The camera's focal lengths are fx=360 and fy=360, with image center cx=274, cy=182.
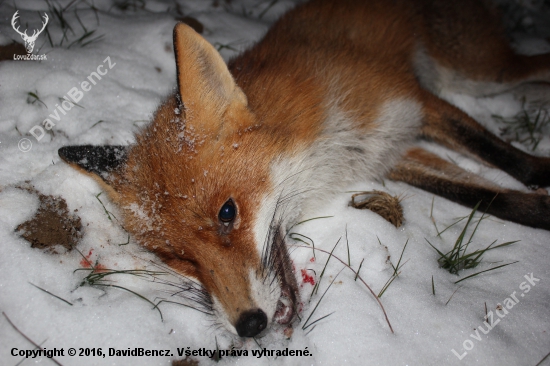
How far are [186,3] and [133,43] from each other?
45.9 inches

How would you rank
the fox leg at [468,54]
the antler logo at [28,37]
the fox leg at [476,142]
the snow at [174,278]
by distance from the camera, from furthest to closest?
the fox leg at [468,54] < the antler logo at [28,37] < the fox leg at [476,142] < the snow at [174,278]

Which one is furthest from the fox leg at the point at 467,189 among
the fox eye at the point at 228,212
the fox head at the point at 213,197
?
the fox eye at the point at 228,212

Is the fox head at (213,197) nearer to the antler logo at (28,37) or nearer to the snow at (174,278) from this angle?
the snow at (174,278)

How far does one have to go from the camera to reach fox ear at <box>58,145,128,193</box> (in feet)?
7.22

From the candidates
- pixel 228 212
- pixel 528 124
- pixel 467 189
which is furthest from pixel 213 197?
pixel 528 124

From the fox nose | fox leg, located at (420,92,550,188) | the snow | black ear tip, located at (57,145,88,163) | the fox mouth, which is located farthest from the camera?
fox leg, located at (420,92,550,188)

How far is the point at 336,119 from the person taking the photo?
2.43 meters

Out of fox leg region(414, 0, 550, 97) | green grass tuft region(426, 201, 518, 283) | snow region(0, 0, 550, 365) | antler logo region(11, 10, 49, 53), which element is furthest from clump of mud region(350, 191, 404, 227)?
antler logo region(11, 10, 49, 53)

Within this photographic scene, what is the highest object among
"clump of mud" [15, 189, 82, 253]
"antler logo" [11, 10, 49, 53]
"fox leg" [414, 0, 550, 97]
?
"fox leg" [414, 0, 550, 97]

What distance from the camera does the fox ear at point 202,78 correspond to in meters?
1.80

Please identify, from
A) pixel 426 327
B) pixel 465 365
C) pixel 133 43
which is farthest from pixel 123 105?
pixel 465 365

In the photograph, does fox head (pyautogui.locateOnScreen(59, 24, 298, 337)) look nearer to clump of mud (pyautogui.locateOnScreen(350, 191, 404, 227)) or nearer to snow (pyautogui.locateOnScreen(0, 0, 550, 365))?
snow (pyautogui.locateOnScreen(0, 0, 550, 365))

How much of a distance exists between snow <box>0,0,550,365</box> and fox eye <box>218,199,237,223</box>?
2.03 feet

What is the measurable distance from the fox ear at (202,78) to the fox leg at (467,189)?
64.1 inches
